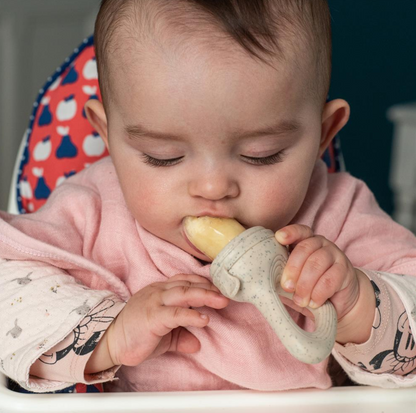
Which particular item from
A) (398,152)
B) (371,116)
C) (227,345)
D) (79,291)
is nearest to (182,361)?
(227,345)

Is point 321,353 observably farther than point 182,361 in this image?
No

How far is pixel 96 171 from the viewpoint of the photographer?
1.00m

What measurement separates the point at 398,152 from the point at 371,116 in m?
0.62

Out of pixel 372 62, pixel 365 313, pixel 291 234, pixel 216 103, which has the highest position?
pixel 216 103

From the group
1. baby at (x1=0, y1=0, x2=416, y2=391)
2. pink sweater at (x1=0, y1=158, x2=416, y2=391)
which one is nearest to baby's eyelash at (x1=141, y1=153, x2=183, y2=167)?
baby at (x1=0, y1=0, x2=416, y2=391)

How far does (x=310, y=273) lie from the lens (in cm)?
69

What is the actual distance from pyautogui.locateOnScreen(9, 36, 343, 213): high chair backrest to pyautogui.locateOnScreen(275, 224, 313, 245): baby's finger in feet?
1.48

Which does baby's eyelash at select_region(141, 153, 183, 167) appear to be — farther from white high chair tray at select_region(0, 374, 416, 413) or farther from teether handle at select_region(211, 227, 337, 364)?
white high chair tray at select_region(0, 374, 416, 413)

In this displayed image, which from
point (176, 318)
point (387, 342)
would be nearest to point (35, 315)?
point (176, 318)

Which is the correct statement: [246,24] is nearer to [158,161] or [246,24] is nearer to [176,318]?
[158,161]

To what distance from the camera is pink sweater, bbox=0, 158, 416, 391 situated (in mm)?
757

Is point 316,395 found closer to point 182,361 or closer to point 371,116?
point 182,361

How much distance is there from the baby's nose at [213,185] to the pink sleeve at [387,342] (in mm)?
180

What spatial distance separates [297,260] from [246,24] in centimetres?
25
